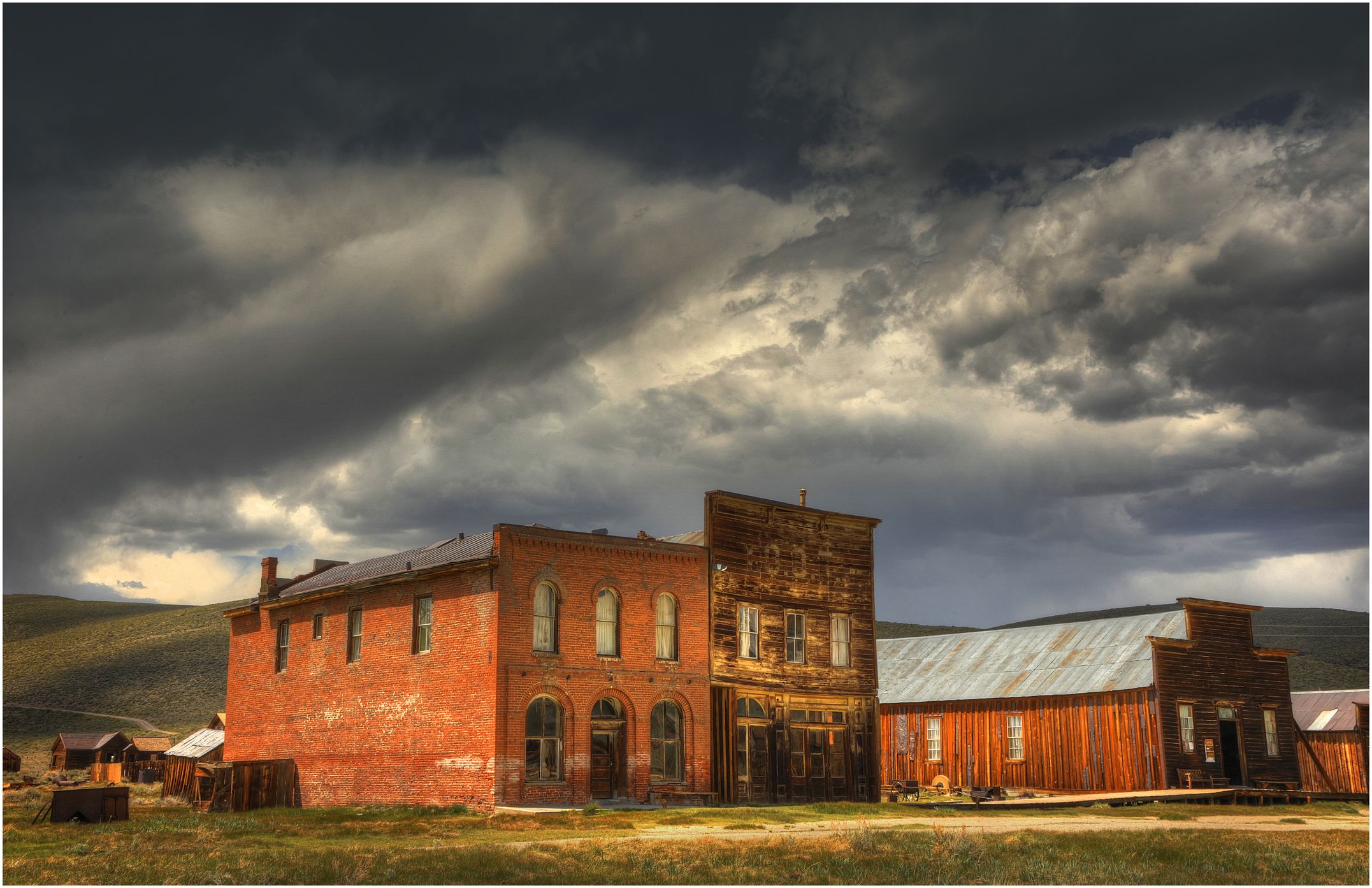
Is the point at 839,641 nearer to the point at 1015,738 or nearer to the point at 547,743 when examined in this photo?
the point at 1015,738

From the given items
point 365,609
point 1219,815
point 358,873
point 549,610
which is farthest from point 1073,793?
point 358,873

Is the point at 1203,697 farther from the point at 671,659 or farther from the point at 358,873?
the point at 358,873

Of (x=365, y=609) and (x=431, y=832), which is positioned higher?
(x=365, y=609)

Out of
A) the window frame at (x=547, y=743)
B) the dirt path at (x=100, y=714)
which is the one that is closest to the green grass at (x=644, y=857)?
the window frame at (x=547, y=743)

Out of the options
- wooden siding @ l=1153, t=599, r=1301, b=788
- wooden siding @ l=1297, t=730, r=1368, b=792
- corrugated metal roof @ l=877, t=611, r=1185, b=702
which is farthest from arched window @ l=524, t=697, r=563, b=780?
wooden siding @ l=1297, t=730, r=1368, b=792

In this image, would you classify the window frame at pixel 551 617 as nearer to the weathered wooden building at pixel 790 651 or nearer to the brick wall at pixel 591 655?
the brick wall at pixel 591 655

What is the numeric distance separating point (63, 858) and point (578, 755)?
15.5 m

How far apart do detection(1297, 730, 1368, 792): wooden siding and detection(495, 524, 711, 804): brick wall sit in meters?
29.9

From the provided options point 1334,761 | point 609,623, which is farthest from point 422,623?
point 1334,761

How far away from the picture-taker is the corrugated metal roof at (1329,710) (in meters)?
50.8

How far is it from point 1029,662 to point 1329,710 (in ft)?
50.2

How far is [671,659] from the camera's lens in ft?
115

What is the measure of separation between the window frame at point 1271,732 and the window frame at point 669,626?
24942mm

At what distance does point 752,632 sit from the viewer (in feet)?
122
